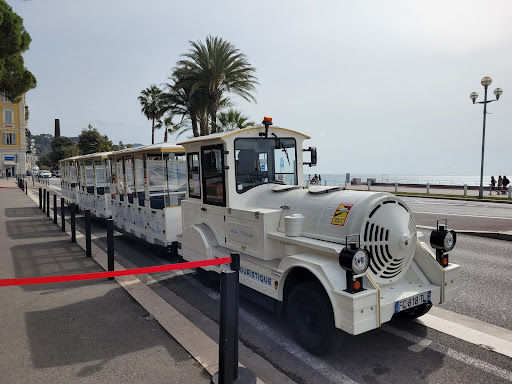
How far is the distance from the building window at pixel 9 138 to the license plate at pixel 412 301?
68.9 meters

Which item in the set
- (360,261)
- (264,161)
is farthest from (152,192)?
(360,261)

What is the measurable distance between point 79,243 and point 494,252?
10.2 metres

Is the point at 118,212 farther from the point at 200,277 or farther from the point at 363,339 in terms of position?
the point at 363,339

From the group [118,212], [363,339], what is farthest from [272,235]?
[118,212]

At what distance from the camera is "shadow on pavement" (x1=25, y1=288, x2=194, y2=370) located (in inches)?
153

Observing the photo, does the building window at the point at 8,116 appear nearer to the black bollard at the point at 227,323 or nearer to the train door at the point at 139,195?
the train door at the point at 139,195

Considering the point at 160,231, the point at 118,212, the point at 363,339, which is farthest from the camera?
the point at 118,212

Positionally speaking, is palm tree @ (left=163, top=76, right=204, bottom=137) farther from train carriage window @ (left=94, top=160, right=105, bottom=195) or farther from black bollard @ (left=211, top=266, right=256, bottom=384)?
black bollard @ (left=211, top=266, right=256, bottom=384)

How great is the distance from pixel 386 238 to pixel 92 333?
3.69 meters

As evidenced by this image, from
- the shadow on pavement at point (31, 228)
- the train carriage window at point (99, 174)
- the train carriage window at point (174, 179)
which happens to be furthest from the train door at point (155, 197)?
the train carriage window at point (99, 174)

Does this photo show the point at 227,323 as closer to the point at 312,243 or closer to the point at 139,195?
the point at 312,243

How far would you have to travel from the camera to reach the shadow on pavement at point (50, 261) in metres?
6.88

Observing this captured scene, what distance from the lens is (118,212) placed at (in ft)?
35.0

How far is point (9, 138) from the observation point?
2302 inches
